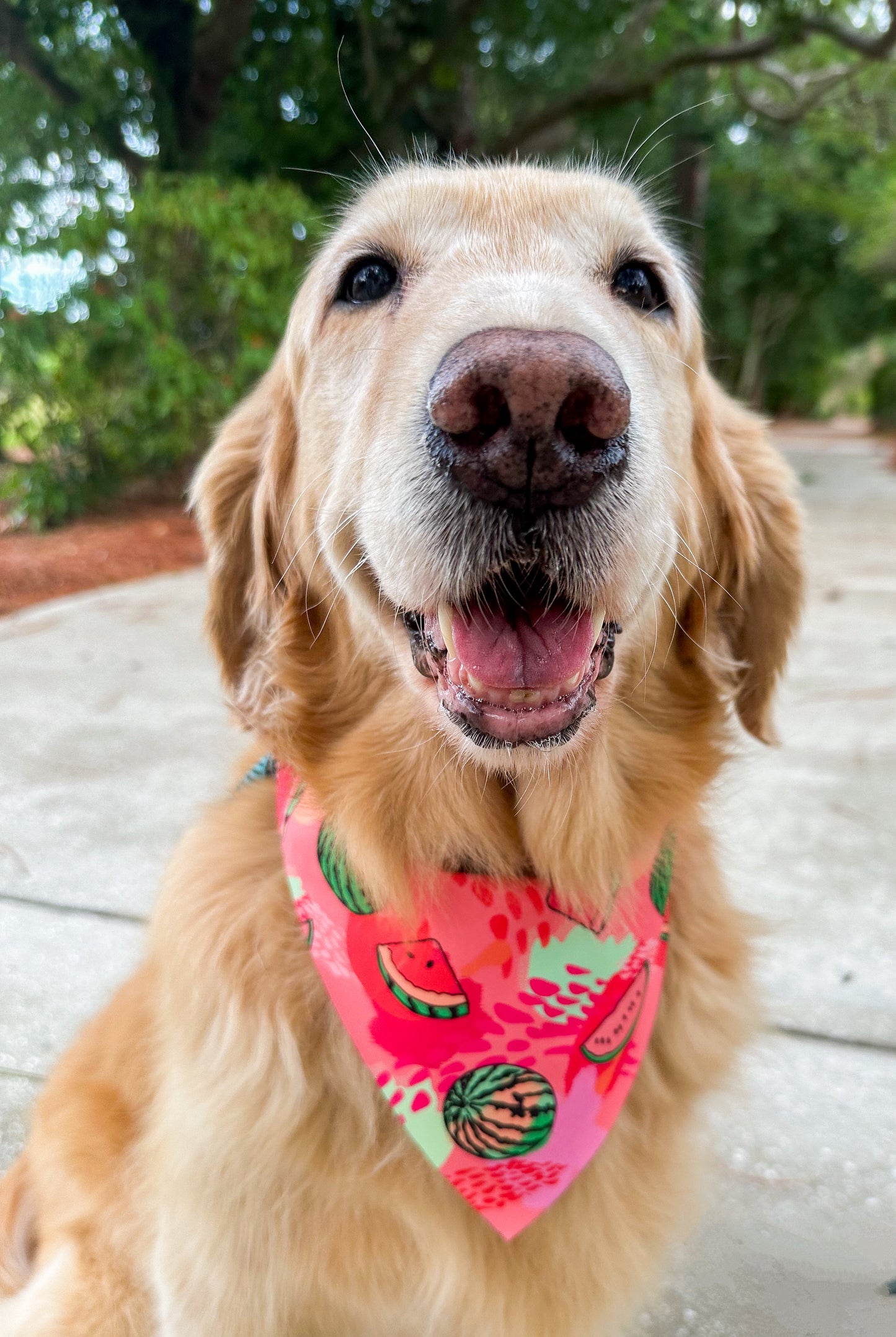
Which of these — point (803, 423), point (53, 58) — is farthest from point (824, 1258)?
point (803, 423)

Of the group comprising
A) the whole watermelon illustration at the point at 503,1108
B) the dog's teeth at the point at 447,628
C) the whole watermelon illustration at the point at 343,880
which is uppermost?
the dog's teeth at the point at 447,628

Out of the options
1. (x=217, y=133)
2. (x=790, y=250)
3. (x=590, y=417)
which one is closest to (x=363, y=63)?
(x=217, y=133)

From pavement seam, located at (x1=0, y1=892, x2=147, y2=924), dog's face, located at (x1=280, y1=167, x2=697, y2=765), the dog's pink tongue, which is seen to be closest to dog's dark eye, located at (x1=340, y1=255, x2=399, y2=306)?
dog's face, located at (x1=280, y1=167, x2=697, y2=765)

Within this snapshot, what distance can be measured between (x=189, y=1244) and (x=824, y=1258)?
119cm

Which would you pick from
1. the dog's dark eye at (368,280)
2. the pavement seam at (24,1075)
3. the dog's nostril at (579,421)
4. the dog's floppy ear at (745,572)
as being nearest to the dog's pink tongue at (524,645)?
the dog's nostril at (579,421)

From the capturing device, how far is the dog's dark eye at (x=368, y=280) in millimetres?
1849

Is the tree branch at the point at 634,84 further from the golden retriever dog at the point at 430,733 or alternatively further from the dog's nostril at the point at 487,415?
the dog's nostril at the point at 487,415

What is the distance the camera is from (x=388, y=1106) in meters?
1.61

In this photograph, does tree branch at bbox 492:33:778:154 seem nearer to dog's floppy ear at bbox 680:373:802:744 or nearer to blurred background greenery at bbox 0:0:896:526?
blurred background greenery at bbox 0:0:896:526

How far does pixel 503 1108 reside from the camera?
1644 millimetres

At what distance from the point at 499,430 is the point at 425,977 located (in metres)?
0.93

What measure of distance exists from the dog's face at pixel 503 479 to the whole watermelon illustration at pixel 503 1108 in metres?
0.54

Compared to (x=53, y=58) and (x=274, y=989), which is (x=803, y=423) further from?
(x=274, y=989)

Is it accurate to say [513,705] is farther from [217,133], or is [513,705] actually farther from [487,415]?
[217,133]
